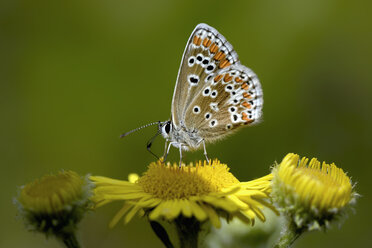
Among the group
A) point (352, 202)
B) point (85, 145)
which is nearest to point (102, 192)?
point (352, 202)

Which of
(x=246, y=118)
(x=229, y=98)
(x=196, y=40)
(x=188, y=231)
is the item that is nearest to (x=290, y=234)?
(x=188, y=231)

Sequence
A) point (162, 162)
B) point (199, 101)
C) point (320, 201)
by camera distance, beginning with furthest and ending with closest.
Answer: point (199, 101), point (162, 162), point (320, 201)

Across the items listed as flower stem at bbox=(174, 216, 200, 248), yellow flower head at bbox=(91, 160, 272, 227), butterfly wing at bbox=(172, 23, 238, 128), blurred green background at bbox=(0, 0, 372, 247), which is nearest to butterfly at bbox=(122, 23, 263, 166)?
butterfly wing at bbox=(172, 23, 238, 128)

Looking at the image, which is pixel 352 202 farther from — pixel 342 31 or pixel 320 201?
pixel 342 31

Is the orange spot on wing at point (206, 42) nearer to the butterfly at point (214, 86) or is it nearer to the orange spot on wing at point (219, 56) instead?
the butterfly at point (214, 86)

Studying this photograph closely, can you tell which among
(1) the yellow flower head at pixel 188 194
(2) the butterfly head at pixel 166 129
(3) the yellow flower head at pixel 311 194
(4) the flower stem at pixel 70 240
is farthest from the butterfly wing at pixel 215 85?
(4) the flower stem at pixel 70 240

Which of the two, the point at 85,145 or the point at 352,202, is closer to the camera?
the point at 352,202

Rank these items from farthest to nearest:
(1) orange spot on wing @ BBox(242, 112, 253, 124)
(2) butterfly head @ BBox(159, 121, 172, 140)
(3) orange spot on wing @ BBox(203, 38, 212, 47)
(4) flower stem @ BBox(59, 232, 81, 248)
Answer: (2) butterfly head @ BBox(159, 121, 172, 140)
(3) orange spot on wing @ BBox(203, 38, 212, 47)
(1) orange spot on wing @ BBox(242, 112, 253, 124)
(4) flower stem @ BBox(59, 232, 81, 248)

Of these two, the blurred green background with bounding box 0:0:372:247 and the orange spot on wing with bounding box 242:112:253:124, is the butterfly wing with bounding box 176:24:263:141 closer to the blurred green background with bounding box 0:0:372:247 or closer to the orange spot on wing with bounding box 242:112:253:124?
the orange spot on wing with bounding box 242:112:253:124
